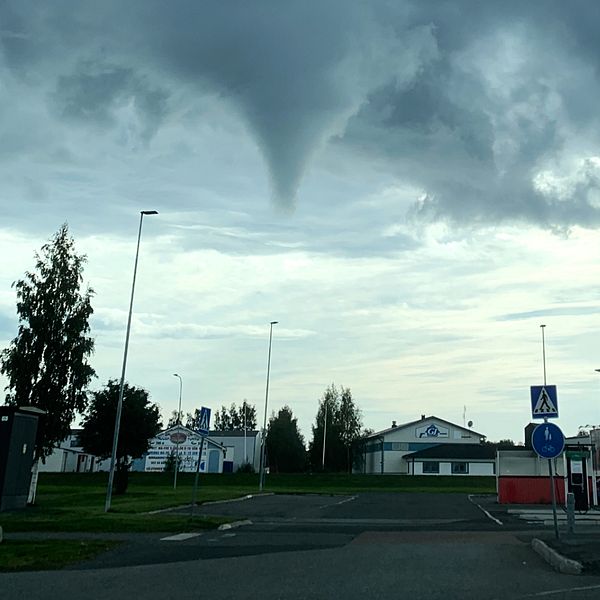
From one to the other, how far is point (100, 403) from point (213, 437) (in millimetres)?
68869

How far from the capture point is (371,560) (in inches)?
551

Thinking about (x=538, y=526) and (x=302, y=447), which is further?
(x=302, y=447)

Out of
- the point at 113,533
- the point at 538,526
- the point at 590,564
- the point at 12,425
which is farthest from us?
the point at 12,425

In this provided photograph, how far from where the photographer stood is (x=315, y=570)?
12.6 metres

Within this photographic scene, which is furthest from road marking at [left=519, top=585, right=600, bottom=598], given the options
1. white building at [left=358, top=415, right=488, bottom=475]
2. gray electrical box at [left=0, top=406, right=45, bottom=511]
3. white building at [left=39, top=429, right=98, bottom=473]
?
white building at [left=39, top=429, right=98, bottom=473]

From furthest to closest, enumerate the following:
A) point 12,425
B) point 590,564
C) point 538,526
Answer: point 12,425
point 538,526
point 590,564

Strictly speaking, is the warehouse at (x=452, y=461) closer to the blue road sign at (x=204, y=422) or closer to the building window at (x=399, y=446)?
the building window at (x=399, y=446)

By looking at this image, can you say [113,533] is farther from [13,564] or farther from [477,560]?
[477,560]

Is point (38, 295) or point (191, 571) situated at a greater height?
point (38, 295)

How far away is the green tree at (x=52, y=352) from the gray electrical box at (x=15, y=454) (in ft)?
14.1

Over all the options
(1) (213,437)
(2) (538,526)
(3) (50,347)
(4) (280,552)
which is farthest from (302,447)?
(4) (280,552)

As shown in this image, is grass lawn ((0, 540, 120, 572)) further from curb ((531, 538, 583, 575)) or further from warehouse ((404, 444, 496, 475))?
warehouse ((404, 444, 496, 475))

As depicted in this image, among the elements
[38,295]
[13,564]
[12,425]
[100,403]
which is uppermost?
[38,295]

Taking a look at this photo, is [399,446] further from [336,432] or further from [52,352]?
[52,352]
